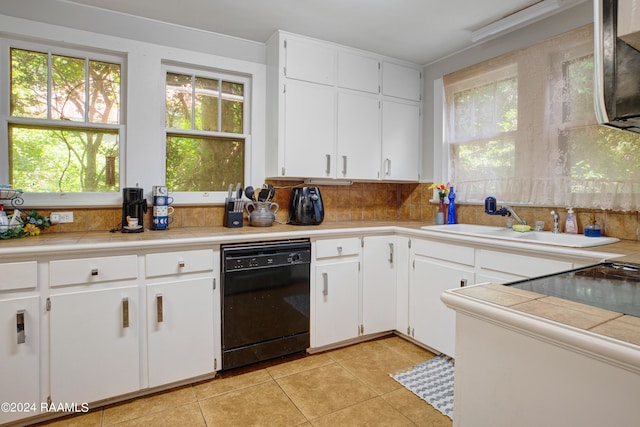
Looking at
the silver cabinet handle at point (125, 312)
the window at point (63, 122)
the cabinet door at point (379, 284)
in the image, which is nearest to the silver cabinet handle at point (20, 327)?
the silver cabinet handle at point (125, 312)

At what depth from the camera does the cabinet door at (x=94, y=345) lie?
5.79 ft

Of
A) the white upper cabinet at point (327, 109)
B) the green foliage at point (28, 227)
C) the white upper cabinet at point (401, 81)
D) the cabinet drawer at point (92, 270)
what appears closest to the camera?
Result: the cabinet drawer at point (92, 270)

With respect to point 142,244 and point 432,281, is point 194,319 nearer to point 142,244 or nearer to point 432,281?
point 142,244

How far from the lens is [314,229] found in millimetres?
2539

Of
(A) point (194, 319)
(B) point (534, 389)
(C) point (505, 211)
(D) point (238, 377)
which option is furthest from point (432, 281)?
(B) point (534, 389)

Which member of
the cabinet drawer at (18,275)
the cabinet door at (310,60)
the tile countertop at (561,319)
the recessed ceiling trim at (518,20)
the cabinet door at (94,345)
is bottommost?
the cabinet door at (94,345)

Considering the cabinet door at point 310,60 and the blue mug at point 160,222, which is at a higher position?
the cabinet door at point 310,60

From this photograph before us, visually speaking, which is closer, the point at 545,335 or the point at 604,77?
the point at 545,335

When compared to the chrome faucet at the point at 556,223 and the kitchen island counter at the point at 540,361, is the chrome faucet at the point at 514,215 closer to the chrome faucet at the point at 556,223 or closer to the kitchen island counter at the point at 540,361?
the chrome faucet at the point at 556,223

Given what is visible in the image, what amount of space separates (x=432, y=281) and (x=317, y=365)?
3.23ft

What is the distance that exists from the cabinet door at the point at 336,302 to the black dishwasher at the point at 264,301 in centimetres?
10

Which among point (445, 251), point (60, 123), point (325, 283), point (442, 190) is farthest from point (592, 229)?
point (60, 123)

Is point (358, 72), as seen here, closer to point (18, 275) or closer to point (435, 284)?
point (435, 284)

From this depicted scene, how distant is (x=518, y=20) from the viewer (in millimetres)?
2375
